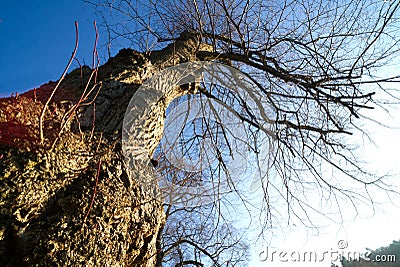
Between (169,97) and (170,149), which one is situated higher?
(169,97)

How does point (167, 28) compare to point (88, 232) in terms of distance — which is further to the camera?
point (167, 28)

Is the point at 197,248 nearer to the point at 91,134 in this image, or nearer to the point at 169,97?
the point at 169,97

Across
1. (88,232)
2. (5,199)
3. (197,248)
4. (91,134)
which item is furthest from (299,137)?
(197,248)

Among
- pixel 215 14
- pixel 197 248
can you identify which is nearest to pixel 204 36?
pixel 215 14

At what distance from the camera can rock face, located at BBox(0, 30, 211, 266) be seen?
109 cm

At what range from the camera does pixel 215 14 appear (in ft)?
9.77

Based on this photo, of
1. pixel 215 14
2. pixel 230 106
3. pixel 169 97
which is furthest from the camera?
pixel 230 106

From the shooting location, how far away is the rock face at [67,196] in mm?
1087

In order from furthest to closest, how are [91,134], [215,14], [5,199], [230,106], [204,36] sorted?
[230,106] < [204,36] < [215,14] < [91,134] < [5,199]

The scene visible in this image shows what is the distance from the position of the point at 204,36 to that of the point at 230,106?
0.86m

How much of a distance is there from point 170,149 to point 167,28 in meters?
1.40

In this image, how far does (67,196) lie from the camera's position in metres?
1.26

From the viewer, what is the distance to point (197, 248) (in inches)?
205

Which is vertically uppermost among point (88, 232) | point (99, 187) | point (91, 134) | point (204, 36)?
point (204, 36)
